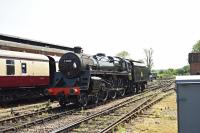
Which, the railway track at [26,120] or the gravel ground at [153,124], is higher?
the railway track at [26,120]

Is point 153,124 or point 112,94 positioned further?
point 112,94

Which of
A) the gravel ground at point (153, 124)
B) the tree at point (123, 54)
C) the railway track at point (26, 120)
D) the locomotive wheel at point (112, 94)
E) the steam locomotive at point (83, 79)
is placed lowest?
the gravel ground at point (153, 124)

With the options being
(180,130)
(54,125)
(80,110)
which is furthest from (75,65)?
(180,130)

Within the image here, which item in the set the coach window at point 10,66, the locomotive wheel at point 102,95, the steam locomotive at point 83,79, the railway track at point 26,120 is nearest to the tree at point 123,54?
the steam locomotive at point 83,79

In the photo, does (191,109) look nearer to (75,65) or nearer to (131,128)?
(131,128)

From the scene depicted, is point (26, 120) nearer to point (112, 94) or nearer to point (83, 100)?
point (83, 100)

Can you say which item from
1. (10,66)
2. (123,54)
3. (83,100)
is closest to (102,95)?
(83,100)

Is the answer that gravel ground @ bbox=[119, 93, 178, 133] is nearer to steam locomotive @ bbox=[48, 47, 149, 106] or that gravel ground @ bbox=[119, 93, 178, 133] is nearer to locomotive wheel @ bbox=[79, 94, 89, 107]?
locomotive wheel @ bbox=[79, 94, 89, 107]

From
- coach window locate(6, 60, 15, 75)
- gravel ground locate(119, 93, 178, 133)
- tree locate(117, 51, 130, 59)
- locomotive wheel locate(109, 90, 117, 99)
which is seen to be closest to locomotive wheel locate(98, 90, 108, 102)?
locomotive wheel locate(109, 90, 117, 99)

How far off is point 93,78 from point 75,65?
114 cm

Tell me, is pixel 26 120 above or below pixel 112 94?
below

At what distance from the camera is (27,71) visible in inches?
825

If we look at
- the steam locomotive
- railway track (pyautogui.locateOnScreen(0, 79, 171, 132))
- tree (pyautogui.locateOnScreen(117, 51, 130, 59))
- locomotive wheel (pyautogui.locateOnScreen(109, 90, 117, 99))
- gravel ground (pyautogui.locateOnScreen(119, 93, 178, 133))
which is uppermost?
tree (pyautogui.locateOnScreen(117, 51, 130, 59))

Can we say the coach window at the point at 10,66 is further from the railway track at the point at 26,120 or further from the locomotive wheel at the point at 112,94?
the locomotive wheel at the point at 112,94
